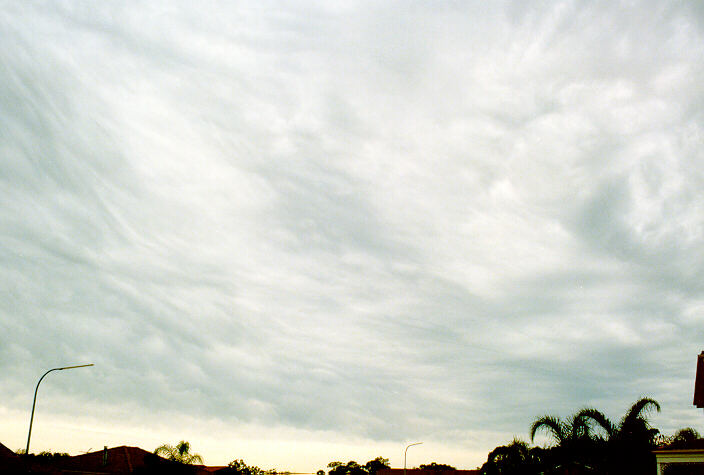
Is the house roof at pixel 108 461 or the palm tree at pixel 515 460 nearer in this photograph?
the palm tree at pixel 515 460

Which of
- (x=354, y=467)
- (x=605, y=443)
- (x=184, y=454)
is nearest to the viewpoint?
(x=605, y=443)

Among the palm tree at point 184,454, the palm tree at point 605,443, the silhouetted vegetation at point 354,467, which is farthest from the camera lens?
the silhouetted vegetation at point 354,467

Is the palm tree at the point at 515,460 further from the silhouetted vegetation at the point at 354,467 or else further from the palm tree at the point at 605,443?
the silhouetted vegetation at the point at 354,467

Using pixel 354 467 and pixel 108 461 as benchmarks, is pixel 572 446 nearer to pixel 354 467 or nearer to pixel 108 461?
pixel 108 461

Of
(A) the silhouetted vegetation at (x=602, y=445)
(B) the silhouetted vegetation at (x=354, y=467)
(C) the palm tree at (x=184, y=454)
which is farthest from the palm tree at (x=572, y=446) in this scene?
(B) the silhouetted vegetation at (x=354, y=467)

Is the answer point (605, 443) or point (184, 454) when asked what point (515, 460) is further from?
point (184, 454)

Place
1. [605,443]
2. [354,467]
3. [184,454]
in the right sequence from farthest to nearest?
[354,467]
[184,454]
[605,443]

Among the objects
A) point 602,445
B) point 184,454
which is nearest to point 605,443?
point 602,445

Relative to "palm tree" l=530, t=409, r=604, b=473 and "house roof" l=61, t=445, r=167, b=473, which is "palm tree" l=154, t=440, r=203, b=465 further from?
"palm tree" l=530, t=409, r=604, b=473

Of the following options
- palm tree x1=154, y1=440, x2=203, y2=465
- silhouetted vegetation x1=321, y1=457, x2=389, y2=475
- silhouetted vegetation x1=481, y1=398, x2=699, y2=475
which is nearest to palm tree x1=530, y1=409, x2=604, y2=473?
silhouetted vegetation x1=481, y1=398, x2=699, y2=475

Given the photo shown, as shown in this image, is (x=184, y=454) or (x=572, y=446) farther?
(x=184, y=454)

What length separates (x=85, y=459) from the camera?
204 feet

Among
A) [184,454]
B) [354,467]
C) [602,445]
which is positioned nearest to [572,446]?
[602,445]

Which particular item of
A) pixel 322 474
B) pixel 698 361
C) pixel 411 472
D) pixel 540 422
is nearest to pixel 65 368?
pixel 540 422
